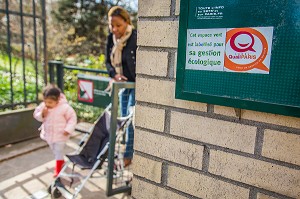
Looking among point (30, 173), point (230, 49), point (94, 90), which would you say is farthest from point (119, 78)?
point (230, 49)

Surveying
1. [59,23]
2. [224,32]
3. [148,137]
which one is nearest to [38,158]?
[148,137]

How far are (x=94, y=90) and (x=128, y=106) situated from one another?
1409 millimetres

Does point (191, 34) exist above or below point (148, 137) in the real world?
above

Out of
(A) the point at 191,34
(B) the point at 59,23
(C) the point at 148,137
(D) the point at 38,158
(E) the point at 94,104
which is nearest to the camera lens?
(A) the point at 191,34

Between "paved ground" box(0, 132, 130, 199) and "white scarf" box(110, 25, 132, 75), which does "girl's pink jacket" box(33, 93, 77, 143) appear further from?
"white scarf" box(110, 25, 132, 75)

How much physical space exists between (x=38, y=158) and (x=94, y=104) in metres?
1.27

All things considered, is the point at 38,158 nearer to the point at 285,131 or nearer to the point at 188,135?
the point at 188,135

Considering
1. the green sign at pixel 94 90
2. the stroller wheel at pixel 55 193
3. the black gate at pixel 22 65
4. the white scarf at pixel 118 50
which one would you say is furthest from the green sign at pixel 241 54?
the black gate at pixel 22 65

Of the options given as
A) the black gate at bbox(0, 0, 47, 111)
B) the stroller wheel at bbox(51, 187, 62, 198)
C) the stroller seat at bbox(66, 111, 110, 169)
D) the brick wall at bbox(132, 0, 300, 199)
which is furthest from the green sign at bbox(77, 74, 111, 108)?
the brick wall at bbox(132, 0, 300, 199)

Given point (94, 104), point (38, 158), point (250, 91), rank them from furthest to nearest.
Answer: point (94, 104) < point (38, 158) < point (250, 91)

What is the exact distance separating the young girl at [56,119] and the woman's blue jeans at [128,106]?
2.05 feet

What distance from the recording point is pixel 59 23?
12.2 meters

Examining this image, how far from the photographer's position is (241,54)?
1196mm

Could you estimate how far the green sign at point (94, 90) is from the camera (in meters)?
4.55
